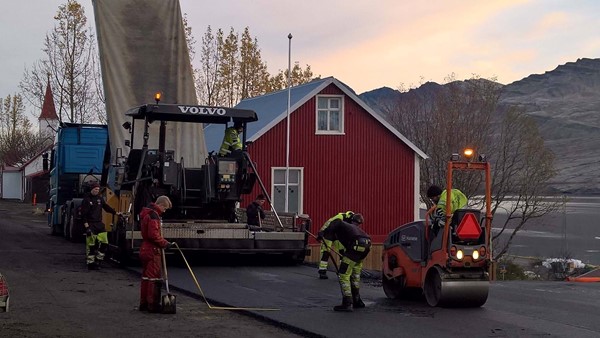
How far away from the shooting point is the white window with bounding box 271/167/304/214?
3409cm

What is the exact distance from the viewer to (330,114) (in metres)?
35.0

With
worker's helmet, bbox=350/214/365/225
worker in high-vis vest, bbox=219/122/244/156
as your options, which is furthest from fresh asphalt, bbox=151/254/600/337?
worker in high-vis vest, bbox=219/122/244/156

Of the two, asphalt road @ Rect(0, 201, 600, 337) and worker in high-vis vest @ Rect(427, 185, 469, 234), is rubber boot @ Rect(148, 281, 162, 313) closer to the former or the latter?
asphalt road @ Rect(0, 201, 600, 337)

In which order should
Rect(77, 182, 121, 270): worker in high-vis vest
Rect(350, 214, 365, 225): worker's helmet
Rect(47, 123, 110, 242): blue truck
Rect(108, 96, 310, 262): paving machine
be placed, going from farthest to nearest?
1. Rect(47, 123, 110, 242): blue truck
2. Rect(108, 96, 310, 262): paving machine
3. Rect(77, 182, 121, 270): worker in high-vis vest
4. Rect(350, 214, 365, 225): worker's helmet

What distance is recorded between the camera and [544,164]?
158 feet

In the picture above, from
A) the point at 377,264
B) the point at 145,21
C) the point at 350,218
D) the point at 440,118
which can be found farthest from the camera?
the point at 440,118

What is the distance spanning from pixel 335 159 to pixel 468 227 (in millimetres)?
22100

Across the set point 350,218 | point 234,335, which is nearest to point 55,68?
point 350,218

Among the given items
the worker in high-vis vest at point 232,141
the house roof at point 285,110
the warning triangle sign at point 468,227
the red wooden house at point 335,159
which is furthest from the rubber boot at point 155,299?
the red wooden house at point 335,159

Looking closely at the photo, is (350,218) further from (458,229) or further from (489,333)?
(489,333)

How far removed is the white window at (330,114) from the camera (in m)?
34.8

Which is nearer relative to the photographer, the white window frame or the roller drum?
the roller drum

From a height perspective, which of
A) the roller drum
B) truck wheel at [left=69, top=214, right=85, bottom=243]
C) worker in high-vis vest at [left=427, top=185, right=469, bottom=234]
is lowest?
the roller drum

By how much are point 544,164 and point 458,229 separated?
37069mm
